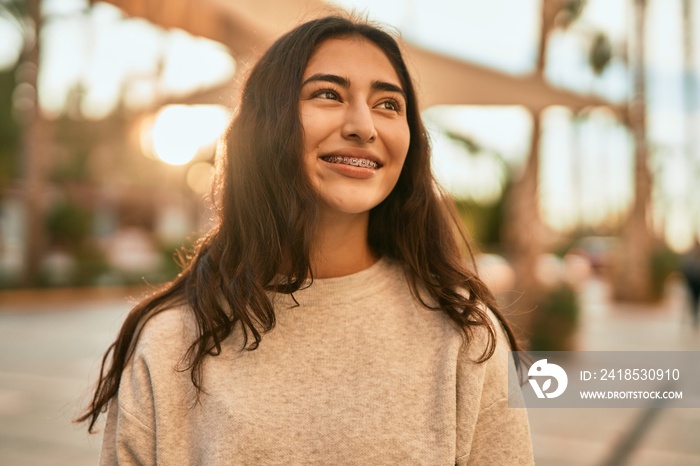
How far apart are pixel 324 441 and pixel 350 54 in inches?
33.9

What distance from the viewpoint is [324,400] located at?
149 cm

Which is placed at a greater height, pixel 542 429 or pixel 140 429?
pixel 140 429

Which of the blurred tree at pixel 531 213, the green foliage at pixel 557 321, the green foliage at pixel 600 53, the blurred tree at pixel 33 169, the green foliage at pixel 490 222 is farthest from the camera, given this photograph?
the green foliage at pixel 490 222

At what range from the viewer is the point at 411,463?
1454 mm

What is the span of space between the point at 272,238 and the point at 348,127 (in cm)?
32

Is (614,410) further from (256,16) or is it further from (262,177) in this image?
(262,177)

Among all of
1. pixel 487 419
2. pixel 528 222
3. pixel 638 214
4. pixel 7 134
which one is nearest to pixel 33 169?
pixel 528 222

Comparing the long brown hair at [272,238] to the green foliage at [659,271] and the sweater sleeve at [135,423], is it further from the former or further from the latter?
the green foliage at [659,271]

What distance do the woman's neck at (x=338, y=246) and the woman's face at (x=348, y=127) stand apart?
60 millimetres

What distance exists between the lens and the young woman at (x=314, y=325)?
A: 1471 mm

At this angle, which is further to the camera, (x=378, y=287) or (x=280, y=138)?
(x=378, y=287)

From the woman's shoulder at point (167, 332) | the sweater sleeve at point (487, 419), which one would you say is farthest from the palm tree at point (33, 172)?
the sweater sleeve at point (487, 419)

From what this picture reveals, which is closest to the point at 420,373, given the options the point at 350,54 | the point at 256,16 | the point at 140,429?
the point at 140,429

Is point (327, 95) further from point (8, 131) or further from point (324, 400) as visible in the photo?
point (8, 131)
